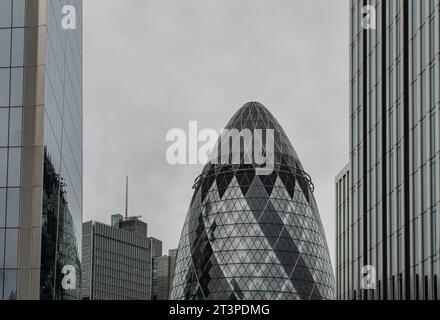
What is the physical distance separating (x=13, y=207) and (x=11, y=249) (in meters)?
2.42

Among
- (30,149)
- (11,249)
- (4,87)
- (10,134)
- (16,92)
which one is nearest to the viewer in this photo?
(11,249)

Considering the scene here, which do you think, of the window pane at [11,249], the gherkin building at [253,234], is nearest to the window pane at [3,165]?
the window pane at [11,249]

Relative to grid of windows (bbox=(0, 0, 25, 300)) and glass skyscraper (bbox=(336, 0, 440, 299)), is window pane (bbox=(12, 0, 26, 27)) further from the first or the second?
glass skyscraper (bbox=(336, 0, 440, 299))

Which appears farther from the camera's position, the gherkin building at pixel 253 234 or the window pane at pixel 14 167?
the gherkin building at pixel 253 234

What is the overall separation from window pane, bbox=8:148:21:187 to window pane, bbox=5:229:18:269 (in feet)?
9.07

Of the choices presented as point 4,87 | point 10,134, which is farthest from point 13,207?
point 4,87

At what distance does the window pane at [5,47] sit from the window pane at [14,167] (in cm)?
537

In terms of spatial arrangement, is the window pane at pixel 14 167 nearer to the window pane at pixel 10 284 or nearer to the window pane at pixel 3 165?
the window pane at pixel 3 165

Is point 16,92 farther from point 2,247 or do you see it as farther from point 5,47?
point 2,247

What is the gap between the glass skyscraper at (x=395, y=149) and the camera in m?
49.9

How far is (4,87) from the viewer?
57.1 metres

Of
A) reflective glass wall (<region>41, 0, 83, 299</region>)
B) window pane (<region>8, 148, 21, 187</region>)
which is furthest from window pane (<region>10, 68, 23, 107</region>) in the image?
window pane (<region>8, 148, 21, 187</region>)
